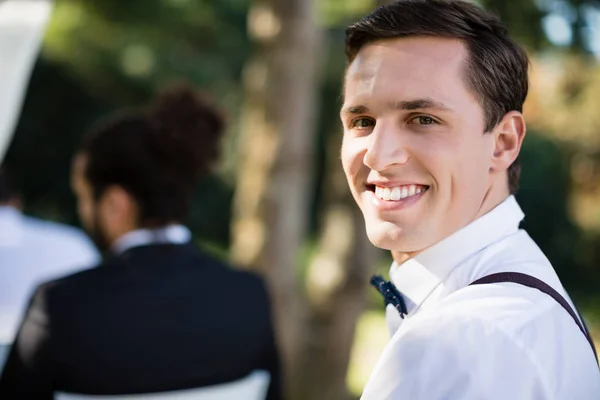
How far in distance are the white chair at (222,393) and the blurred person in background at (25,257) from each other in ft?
3.51

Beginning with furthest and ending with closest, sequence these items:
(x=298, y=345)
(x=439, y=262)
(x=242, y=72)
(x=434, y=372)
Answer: (x=242, y=72)
(x=298, y=345)
(x=439, y=262)
(x=434, y=372)

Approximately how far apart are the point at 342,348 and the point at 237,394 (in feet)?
8.58

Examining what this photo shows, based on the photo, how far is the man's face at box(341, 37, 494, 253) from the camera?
118 cm

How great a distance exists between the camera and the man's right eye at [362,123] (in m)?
1.25

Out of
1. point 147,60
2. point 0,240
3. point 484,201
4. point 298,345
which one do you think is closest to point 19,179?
point 147,60

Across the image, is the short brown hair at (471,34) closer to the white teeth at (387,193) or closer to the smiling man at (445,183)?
the smiling man at (445,183)

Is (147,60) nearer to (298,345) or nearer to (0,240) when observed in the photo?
(298,345)

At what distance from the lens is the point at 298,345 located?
4.91 meters

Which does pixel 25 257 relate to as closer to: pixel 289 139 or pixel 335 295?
pixel 289 139

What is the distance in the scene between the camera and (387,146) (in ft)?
3.95

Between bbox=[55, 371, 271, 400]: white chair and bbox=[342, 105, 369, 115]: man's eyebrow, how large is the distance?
1.27 m

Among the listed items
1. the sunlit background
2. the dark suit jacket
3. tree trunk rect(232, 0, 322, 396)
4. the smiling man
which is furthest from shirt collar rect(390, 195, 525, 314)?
tree trunk rect(232, 0, 322, 396)

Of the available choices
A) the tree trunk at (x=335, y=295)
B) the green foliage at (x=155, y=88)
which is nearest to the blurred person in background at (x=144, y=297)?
the tree trunk at (x=335, y=295)

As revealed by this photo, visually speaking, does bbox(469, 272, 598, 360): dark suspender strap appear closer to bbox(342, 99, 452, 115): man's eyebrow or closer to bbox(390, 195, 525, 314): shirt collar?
bbox(390, 195, 525, 314): shirt collar
